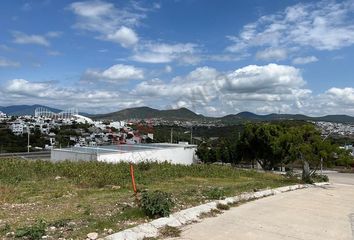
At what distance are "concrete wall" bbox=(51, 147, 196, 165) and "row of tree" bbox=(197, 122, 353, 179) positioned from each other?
8.88m

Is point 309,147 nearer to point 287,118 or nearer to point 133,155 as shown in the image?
point 133,155

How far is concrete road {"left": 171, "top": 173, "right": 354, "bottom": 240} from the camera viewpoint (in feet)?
29.8

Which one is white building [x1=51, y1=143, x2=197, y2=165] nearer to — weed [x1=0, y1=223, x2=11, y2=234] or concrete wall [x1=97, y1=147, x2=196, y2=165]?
concrete wall [x1=97, y1=147, x2=196, y2=165]

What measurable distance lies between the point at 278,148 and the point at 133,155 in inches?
704

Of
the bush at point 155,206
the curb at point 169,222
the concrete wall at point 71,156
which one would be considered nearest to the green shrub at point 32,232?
the curb at point 169,222

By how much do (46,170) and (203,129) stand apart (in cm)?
9449

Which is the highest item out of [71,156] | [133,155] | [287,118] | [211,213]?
[287,118]

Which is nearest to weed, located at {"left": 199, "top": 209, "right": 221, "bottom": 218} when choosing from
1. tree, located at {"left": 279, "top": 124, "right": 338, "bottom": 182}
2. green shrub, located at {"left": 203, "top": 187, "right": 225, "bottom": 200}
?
green shrub, located at {"left": 203, "top": 187, "right": 225, "bottom": 200}

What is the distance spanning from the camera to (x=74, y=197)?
12758 mm

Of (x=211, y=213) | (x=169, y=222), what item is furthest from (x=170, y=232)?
(x=211, y=213)

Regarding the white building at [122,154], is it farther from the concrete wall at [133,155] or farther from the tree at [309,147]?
the tree at [309,147]

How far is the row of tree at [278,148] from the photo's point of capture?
2550 cm

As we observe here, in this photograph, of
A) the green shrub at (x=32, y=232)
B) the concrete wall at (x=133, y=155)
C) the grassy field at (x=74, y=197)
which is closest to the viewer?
the green shrub at (x=32, y=232)

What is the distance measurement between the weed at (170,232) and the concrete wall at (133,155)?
24016 mm
